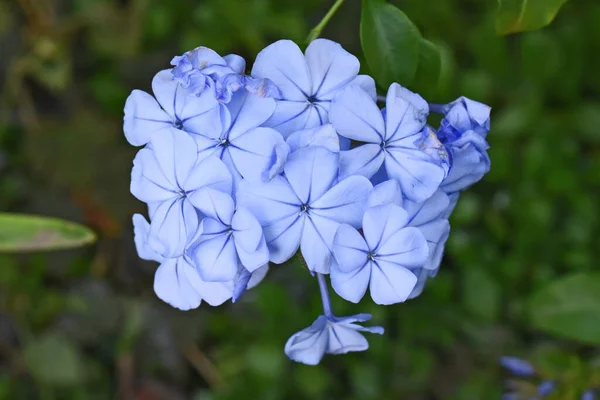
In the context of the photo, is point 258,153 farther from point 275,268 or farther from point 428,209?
point 275,268

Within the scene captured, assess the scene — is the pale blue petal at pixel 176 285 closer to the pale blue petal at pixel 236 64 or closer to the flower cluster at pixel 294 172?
the flower cluster at pixel 294 172

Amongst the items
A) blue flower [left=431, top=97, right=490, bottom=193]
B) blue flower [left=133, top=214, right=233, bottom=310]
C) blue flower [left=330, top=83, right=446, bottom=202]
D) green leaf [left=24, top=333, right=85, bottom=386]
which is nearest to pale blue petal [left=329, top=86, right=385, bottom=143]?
blue flower [left=330, top=83, right=446, bottom=202]

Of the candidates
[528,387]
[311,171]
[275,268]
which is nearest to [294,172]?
[311,171]

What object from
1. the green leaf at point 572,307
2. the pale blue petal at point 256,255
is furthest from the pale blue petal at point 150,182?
the green leaf at point 572,307

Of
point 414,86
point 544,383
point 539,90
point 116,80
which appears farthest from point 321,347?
point 116,80

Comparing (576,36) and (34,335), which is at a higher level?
(576,36)

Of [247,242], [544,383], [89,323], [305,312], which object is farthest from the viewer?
[89,323]

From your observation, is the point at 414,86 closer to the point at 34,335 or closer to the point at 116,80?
the point at 116,80

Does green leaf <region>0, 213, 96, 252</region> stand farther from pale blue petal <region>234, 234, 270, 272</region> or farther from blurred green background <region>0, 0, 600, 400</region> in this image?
pale blue petal <region>234, 234, 270, 272</region>

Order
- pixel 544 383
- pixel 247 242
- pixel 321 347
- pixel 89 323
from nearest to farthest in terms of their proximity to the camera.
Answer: pixel 247 242
pixel 321 347
pixel 544 383
pixel 89 323
